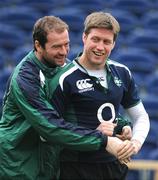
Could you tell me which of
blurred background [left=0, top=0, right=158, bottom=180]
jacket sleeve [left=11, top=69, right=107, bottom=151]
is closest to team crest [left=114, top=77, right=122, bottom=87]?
jacket sleeve [left=11, top=69, right=107, bottom=151]

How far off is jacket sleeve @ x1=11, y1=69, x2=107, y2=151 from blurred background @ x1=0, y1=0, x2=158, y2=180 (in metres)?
3.09

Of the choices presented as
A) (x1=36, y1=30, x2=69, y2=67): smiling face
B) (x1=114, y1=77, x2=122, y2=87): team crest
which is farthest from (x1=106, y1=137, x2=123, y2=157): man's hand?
(x1=36, y1=30, x2=69, y2=67): smiling face

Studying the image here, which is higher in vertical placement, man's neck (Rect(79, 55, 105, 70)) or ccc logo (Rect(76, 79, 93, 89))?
man's neck (Rect(79, 55, 105, 70))

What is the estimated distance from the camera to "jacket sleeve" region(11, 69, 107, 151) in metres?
3.12

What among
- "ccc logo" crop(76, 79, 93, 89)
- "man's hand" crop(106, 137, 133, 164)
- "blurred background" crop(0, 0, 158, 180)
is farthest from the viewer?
"blurred background" crop(0, 0, 158, 180)

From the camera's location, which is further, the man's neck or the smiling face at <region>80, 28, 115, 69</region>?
the man's neck

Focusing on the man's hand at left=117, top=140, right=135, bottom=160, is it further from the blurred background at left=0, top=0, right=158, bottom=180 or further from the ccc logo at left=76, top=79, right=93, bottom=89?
the blurred background at left=0, top=0, right=158, bottom=180

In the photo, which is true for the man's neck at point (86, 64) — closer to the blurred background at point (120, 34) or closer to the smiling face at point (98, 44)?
the smiling face at point (98, 44)

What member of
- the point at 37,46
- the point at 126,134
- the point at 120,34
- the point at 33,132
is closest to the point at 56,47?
the point at 37,46

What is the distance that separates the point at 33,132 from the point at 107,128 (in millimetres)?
355

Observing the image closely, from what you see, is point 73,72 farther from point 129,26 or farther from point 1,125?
point 129,26

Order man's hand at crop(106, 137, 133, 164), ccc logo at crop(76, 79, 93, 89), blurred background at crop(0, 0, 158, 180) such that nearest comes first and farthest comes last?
man's hand at crop(106, 137, 133, 164)
ccc logo at crop(76, 79, 93, 89)
blurred background at crop(0, 0, 158, 180)

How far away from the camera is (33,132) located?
326 cm

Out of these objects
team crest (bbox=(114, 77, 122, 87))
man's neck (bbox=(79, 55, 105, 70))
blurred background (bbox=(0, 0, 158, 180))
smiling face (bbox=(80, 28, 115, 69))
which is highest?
smiling face (bbox=(80, 28, 115, 69))
